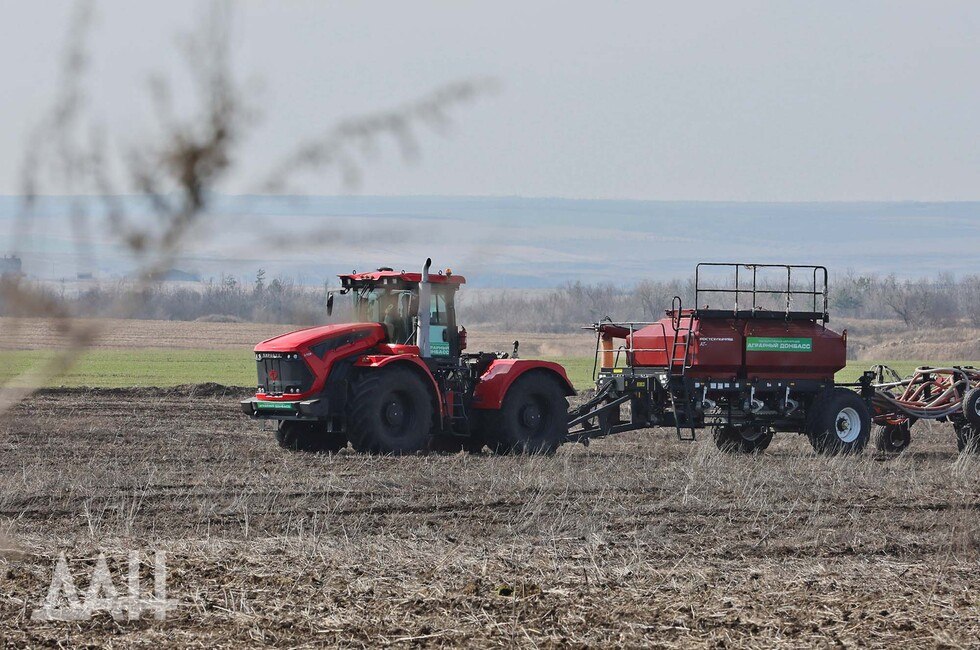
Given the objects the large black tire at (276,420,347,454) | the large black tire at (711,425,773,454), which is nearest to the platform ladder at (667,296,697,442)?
the large black tire at (711,425,773,454)

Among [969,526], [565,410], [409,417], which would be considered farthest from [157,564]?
[565,410]

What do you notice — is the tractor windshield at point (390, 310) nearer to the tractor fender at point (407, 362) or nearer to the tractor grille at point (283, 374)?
the tractor fender at point (407, 362)

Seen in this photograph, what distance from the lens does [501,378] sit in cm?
1766

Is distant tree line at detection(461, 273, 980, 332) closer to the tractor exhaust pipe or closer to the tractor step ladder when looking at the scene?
the tractor step ladder

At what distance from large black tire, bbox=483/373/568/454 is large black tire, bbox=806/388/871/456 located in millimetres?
3648

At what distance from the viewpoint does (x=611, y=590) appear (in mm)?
7918

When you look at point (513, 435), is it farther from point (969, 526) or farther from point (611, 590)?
point (611, 590)

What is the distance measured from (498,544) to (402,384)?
22.5 ft

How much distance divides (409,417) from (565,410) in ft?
8.00

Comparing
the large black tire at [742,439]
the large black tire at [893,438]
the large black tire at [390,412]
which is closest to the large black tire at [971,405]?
the large black tire at [893,438]

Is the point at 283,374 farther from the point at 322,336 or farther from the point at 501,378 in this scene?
the point at 501,378

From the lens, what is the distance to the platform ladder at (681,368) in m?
18.5

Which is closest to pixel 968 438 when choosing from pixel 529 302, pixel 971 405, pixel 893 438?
pixel 971 405

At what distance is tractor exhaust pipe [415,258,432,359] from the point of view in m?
16.9
